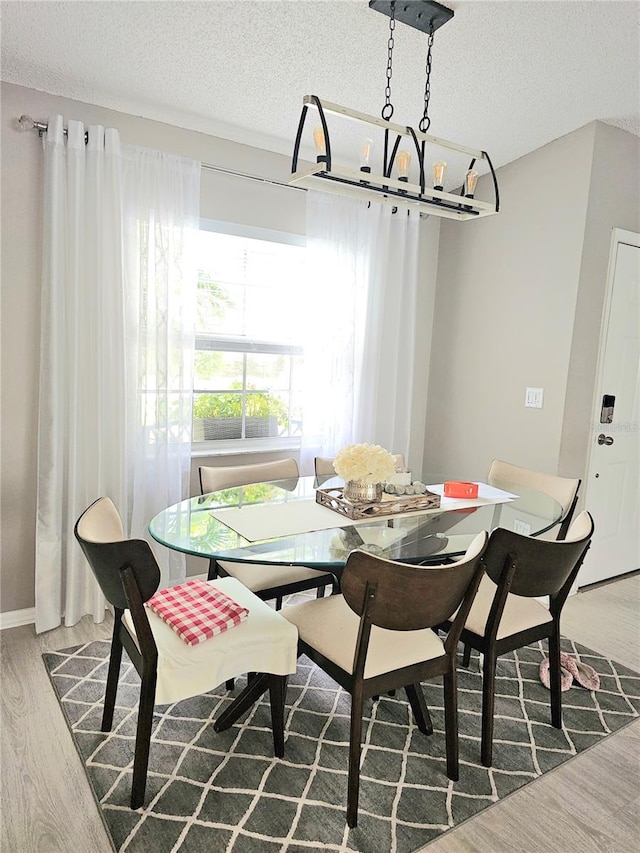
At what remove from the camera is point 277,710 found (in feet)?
6.59

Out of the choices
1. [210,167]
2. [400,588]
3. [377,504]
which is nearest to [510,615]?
[377,504]

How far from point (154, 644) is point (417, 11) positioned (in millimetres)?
2360

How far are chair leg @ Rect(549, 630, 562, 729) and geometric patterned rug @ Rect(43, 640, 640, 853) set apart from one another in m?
0.06

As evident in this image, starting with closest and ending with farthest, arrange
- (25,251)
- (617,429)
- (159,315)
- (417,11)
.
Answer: (417,11)
(25,251)
(159,315)
(617,429)

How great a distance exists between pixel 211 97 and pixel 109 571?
2276 mm

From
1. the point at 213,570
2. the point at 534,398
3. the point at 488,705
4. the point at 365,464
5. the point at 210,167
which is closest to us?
the point at 488,705

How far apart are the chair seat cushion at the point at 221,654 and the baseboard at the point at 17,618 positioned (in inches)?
47.5

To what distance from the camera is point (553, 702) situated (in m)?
2.25

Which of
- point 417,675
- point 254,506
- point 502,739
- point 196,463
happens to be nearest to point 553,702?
point 502,739

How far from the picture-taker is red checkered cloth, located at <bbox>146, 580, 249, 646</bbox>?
1.84 meters

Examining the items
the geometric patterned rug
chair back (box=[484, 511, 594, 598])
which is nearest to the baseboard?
the geometric patterned rug

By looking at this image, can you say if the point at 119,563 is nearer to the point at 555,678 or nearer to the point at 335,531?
the point at 335,531

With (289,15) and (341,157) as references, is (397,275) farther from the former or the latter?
(289,15)

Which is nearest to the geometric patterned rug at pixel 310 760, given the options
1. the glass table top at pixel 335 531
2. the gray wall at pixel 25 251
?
the gray wall at pixel 25 251
